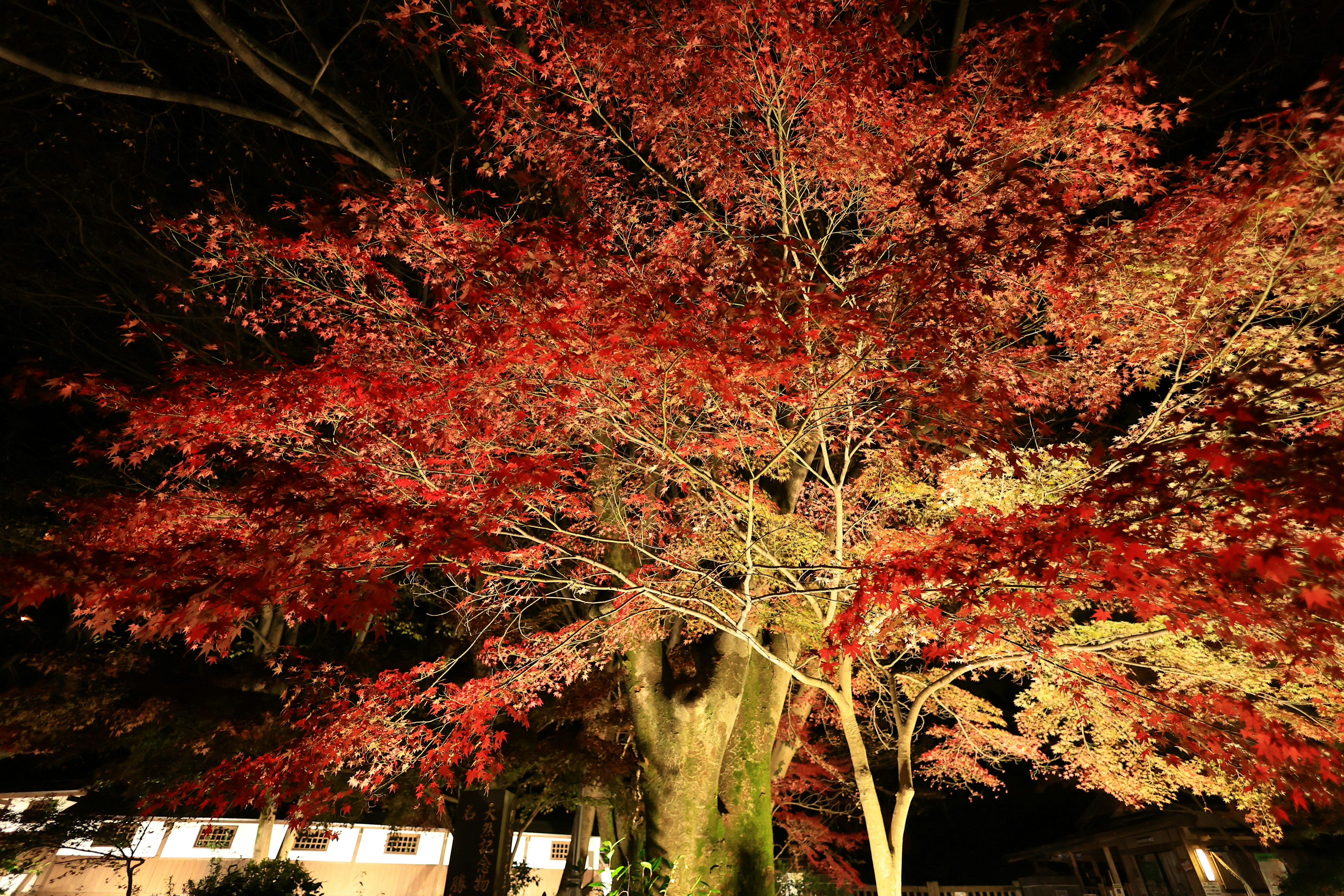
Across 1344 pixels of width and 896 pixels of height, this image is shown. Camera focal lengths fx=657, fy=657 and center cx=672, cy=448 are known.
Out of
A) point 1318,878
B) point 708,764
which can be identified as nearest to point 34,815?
point 708,764

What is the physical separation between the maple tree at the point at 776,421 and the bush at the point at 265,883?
6710mm

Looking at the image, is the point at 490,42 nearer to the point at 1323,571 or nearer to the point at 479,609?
the point at 479,609

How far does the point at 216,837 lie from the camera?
57.4 feet

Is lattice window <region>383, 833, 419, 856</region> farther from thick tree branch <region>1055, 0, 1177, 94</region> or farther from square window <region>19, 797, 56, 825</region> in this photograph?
thick tree branch <region>1055, 0, 1177, 94</region>

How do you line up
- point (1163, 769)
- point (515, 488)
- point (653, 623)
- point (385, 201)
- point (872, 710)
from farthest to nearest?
point (1163, 769) → point (872, 710) → point (653, 623) → point (385, 201) → point (515, 488)

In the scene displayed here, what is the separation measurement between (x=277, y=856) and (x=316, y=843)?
340cm

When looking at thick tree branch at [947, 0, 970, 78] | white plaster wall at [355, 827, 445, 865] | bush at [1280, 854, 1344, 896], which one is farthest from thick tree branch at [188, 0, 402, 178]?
white plaster wall at [355, 827, 445, 865]

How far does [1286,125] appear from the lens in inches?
195

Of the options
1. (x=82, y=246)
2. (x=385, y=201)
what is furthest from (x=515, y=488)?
(x=82, y=246)

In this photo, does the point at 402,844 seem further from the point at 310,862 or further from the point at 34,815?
the point at 34,815

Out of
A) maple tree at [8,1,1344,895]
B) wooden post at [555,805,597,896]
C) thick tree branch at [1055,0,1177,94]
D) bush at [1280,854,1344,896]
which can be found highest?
thick tree branch at [1055,0,1177,94]

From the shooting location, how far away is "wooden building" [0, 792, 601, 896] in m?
15.0

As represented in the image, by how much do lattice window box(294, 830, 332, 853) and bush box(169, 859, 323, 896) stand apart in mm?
1500

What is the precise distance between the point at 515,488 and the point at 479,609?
307cm
